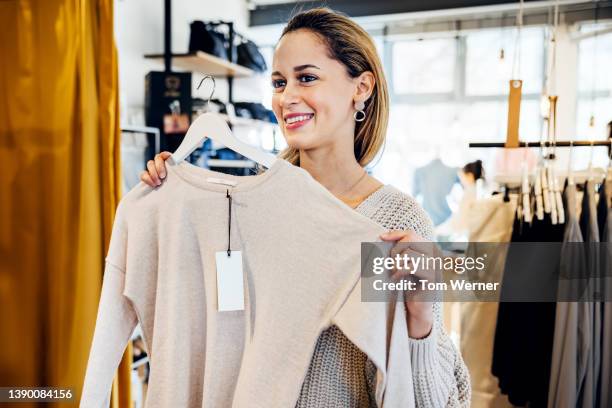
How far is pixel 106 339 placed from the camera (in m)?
0.86

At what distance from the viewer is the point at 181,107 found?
2.87m

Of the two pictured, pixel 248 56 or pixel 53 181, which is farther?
pixel 248 56

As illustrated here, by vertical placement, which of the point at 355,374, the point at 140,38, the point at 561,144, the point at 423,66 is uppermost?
the point at 423,66

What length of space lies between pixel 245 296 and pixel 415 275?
0.30m

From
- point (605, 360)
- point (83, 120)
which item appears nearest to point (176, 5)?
point (83, 120)

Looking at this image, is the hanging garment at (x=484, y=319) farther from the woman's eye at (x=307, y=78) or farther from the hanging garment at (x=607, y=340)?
the woman's eye at (x=307, y=78)

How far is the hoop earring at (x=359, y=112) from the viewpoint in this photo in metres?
1.04

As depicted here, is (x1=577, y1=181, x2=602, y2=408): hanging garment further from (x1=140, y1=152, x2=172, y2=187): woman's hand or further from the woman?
(x1=140, y1=152, x2=172, y2=187): woman's hand

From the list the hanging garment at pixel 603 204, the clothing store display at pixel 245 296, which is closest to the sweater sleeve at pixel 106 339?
the clothing store display at pixel 245 296

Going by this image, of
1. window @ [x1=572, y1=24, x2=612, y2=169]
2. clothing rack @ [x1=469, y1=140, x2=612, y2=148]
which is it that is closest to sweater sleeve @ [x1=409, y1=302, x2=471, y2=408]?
clothing rack @ [x1=469, y1=140, x2=612, y2=148]

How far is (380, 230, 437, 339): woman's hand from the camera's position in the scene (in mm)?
750

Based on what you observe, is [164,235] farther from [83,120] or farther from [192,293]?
[83,120]

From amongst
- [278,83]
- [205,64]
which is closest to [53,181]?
[278,83]

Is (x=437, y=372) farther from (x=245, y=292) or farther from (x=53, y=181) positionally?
(x=53, y=181)
